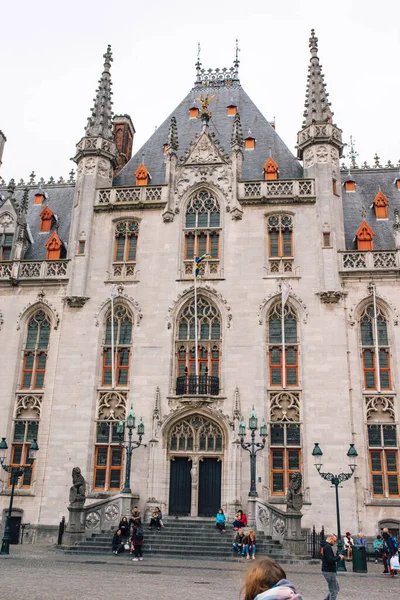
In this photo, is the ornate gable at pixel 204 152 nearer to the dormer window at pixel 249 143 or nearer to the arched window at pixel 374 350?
the dormer window at pixel 249 143

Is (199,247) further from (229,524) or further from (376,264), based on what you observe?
(229,524)

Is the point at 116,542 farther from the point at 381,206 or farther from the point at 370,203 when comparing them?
the point at 370,203

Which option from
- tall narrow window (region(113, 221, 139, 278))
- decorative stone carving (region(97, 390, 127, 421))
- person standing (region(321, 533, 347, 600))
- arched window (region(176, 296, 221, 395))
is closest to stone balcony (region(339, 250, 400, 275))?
arched window (region(176, 296, 221, 395))

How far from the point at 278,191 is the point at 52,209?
14.4 metres

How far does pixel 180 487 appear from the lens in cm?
2648

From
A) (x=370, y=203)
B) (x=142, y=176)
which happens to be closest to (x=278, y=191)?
(x=370, y=203)

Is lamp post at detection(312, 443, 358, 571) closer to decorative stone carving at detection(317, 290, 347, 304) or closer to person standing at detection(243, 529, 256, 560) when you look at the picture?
person standing at detection(243, 529, 256, 560)

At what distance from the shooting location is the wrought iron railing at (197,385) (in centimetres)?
2706

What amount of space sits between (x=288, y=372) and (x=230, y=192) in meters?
10.2

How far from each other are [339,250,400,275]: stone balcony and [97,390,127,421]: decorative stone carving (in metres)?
12.7

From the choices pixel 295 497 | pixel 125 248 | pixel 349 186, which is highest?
pixel 349 186

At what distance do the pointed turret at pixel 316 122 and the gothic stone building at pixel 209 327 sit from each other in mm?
110

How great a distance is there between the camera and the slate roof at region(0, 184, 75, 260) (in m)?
32.8

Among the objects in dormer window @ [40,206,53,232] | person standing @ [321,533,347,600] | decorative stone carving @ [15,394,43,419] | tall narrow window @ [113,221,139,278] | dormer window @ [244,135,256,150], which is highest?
dormer window @ [244,135,256,150]
